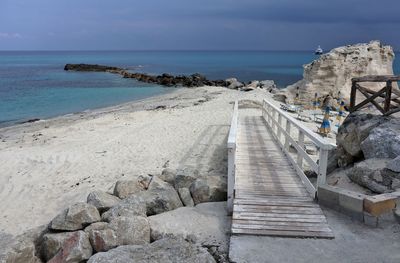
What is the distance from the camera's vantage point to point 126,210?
5.93 m

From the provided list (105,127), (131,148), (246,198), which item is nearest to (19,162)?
(131,148)

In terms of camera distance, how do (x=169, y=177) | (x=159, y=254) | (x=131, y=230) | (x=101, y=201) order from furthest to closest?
(x=169, y=177) → (x=101, y=201) → (x=131, y=230) → (x=159, y=254)

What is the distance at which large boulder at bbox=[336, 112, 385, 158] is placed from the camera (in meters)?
6.76

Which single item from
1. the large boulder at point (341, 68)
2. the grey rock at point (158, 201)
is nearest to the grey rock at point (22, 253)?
the grey rock at point (158, 201)

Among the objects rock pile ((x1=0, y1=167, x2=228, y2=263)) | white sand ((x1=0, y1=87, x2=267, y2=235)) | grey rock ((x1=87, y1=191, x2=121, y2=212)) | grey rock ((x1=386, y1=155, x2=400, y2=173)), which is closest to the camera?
rock pile ((x1=0, y1=167, x2=228, y2=263))

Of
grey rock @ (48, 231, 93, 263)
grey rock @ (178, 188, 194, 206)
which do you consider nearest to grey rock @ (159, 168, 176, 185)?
grey rock @ (178, 188, 194, 206)

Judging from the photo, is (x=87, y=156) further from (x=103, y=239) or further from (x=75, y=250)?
(x=75, y=250)

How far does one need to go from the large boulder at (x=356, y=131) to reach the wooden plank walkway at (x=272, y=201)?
1.14 m

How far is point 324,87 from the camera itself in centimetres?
2442

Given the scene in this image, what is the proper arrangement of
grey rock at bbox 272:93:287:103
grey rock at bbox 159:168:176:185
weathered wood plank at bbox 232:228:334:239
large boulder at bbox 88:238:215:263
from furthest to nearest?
grey rock at bbox 272:93:287:103
grey rock at bbox 159:168:176:185
weathered wood plank at bbox 232:228:334:239
large boulder at bbox 88:238:215:263

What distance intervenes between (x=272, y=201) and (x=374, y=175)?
1642 mm

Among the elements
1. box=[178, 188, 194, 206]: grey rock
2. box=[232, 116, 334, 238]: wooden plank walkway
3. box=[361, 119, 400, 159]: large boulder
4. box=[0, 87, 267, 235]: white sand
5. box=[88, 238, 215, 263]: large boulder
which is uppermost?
box=[361, 119, 400, 159]: large boulder

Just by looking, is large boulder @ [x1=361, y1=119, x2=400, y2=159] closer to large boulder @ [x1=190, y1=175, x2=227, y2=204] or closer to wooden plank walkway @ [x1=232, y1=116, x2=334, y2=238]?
wooden plank walkway @ [x1=232, y1=116, x2=334, y2=238]

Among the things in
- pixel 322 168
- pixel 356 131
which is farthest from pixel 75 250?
pixel 356 131
